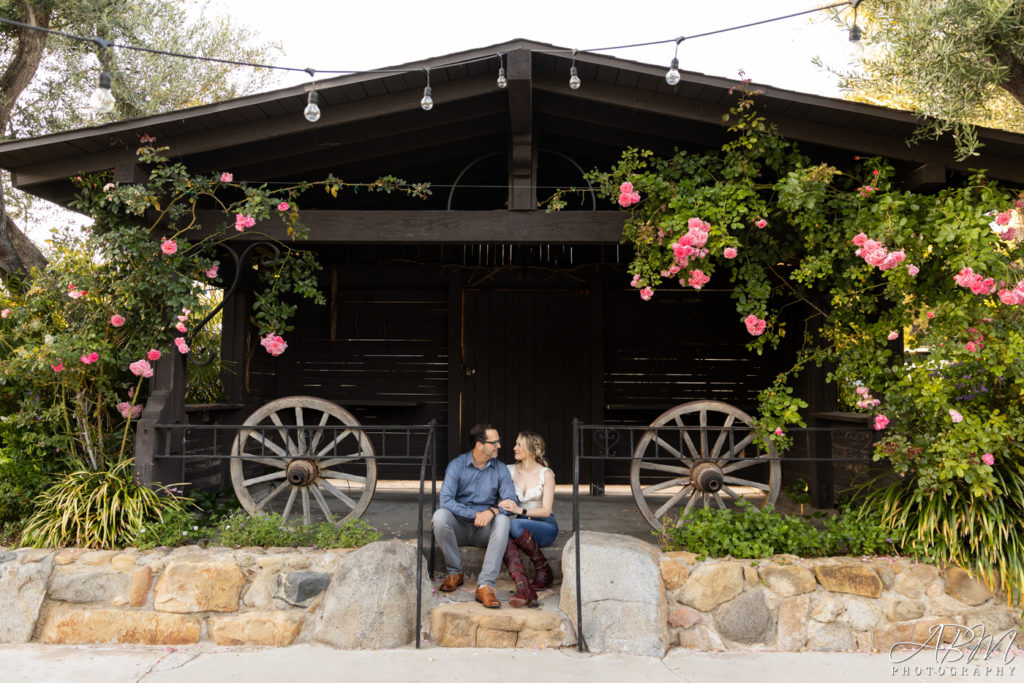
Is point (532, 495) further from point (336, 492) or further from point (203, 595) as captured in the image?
point (203, 595)

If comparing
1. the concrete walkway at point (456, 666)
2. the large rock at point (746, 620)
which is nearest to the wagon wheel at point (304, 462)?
the concrete walkway at point (456, 666)

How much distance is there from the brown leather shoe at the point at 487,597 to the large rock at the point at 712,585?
3.23 ft

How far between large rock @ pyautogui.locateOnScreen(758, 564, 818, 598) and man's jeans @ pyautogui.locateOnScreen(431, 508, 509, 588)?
139 cm

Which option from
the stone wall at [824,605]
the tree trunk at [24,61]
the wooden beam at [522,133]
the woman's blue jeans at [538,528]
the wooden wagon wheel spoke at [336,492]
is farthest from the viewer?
the tree trunk at [24,61]

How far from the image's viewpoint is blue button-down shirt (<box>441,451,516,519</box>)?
13.3 feet

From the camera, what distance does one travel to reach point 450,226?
4.42m

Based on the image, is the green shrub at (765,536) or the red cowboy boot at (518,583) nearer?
the red cowboy boot at (518,583)

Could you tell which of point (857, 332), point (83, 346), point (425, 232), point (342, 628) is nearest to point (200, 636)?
point (342, 628)

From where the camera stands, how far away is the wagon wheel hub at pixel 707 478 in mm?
4344

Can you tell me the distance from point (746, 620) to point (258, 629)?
2.55 m

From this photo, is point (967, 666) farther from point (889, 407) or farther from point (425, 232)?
point (425, 232)

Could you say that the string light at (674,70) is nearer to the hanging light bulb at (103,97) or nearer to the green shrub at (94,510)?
the hanging light bulb at (103,97)

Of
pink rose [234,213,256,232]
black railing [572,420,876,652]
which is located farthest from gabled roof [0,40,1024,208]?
black railing [572,420,876,652]

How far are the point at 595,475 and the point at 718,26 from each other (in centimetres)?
349
